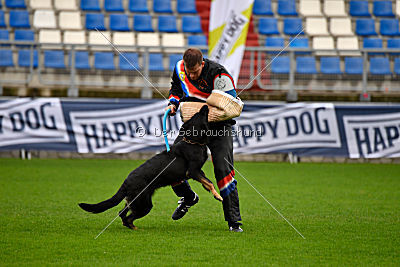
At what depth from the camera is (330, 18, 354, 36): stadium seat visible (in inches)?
721

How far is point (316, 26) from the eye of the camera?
60.2 ft

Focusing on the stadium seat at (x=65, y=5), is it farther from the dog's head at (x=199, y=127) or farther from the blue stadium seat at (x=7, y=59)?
the dog's head at (x=199, y=127)

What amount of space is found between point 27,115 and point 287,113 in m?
6.11

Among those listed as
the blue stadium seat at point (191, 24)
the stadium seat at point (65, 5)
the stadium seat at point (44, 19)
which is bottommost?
the blue stadium seat at point (191, 24)

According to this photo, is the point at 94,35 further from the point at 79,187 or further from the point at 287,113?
the point at 79,187

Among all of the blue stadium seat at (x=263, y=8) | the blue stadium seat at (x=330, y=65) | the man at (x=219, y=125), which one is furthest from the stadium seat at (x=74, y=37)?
the man at (x=219, y=125)

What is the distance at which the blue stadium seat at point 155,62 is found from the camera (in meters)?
13.9

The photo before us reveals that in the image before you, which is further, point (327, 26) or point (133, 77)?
point (327, 26)

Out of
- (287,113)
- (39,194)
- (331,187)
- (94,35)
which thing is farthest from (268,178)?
(94,35)

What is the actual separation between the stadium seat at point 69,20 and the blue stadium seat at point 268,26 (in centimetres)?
536

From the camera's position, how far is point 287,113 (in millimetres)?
13922

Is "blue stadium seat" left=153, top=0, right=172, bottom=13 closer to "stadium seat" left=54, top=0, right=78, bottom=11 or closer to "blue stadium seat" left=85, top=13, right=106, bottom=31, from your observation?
"blue stadium seat" left=85, top=13, right=106, bottom=31

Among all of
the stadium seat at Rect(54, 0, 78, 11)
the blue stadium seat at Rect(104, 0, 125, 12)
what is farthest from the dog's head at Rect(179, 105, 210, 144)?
the stadium seat at Rect(54, 0, 78, 11)

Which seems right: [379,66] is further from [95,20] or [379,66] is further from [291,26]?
[95,20]
